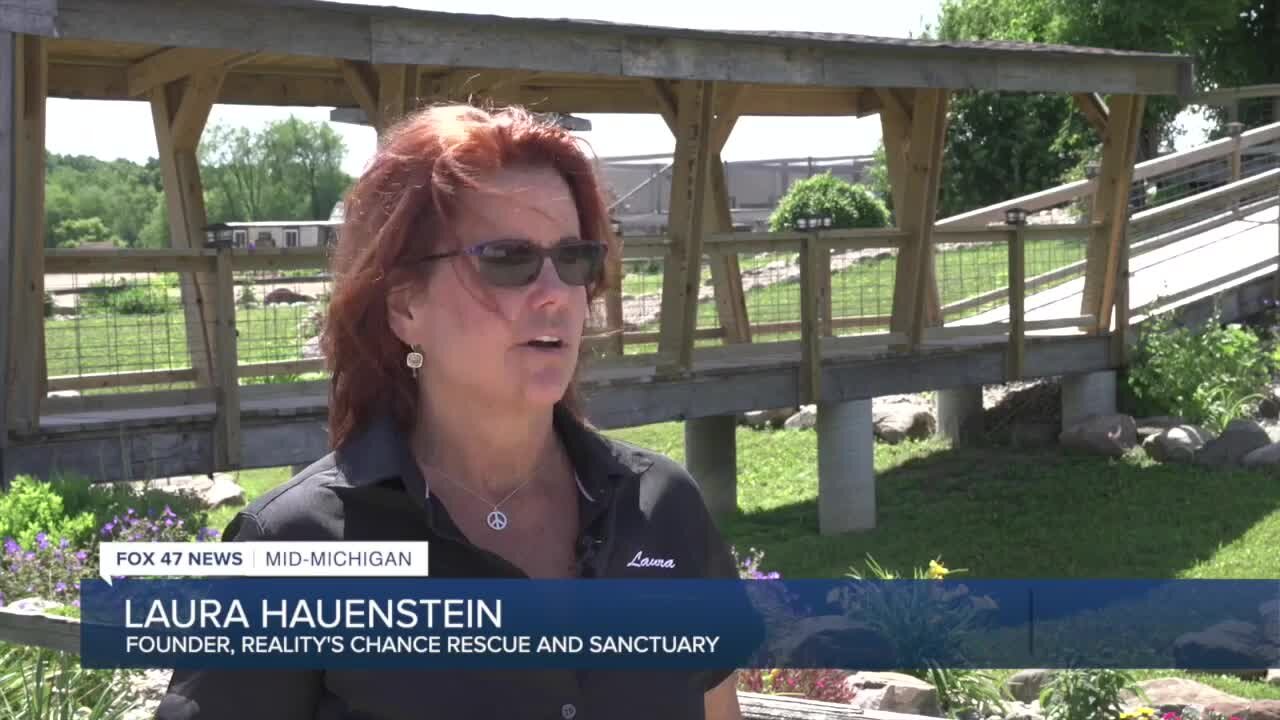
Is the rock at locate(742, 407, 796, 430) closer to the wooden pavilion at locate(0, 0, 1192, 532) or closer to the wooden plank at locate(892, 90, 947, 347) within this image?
the wooden pavilion at locate(0, 0, 1192, 532)

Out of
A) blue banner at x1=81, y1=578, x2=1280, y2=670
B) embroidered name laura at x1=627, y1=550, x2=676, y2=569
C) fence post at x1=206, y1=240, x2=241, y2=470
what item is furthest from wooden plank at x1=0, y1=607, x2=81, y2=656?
fence post at x1=206, y1=240, x2=241, y2=470

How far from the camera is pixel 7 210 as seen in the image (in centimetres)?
823

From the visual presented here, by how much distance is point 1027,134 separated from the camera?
101 ft

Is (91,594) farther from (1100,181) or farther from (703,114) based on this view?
(1100,181)

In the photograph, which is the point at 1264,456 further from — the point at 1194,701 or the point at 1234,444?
the point at 1194,701

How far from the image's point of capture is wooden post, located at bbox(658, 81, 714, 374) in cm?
1106

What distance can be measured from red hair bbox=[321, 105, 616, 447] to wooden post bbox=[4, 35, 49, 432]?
247 inches

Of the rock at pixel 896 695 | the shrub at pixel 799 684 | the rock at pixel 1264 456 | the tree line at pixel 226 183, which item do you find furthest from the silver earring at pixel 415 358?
the tree line at pixel 226 183

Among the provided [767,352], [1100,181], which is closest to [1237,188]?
[1100,181]

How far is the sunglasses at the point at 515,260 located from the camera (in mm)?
2396

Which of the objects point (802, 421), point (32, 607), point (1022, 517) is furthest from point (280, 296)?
point (802, 421)

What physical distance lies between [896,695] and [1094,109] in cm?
Answer: 930

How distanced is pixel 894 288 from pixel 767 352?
53.7 inches

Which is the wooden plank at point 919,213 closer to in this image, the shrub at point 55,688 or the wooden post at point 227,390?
the wooden post at point 227,390
